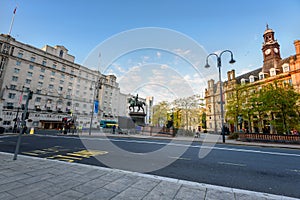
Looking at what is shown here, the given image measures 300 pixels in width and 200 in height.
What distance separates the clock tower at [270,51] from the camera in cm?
4250

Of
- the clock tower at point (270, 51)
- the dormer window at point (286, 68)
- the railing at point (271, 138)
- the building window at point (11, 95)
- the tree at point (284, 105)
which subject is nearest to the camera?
the railing at point (271, 138)

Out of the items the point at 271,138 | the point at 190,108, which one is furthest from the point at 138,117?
the point at 271,138

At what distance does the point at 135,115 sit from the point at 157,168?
20472 millimetres

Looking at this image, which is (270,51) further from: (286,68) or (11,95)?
(11,95)

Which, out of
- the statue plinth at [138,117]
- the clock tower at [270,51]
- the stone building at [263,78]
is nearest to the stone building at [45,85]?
the statue plinth at [138,117]

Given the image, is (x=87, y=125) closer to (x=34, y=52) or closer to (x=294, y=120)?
(x=34, y=52)

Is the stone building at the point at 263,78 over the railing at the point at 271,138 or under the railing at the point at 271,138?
over

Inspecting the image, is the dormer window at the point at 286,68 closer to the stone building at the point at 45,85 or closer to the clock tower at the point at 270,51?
the clock tower at the point at 270,51

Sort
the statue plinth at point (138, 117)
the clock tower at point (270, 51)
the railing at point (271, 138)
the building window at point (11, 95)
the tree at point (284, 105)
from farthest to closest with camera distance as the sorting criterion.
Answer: the clock tower at point (270, 51) → the building window at point (11, 95) → the statue plinth at point (138, 117) → the tree at point (284, 105) → the railing at point (271, 138)

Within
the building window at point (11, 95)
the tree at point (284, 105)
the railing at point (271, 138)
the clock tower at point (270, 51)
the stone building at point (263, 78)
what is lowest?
the railing at point (271, 138)

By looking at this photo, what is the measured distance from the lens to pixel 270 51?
43.8m

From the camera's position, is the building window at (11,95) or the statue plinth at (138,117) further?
the building window at (11,95)

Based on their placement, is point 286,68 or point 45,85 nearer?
point 286,68

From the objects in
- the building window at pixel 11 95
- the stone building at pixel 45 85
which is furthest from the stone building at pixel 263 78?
the building window at pixel 11 95
